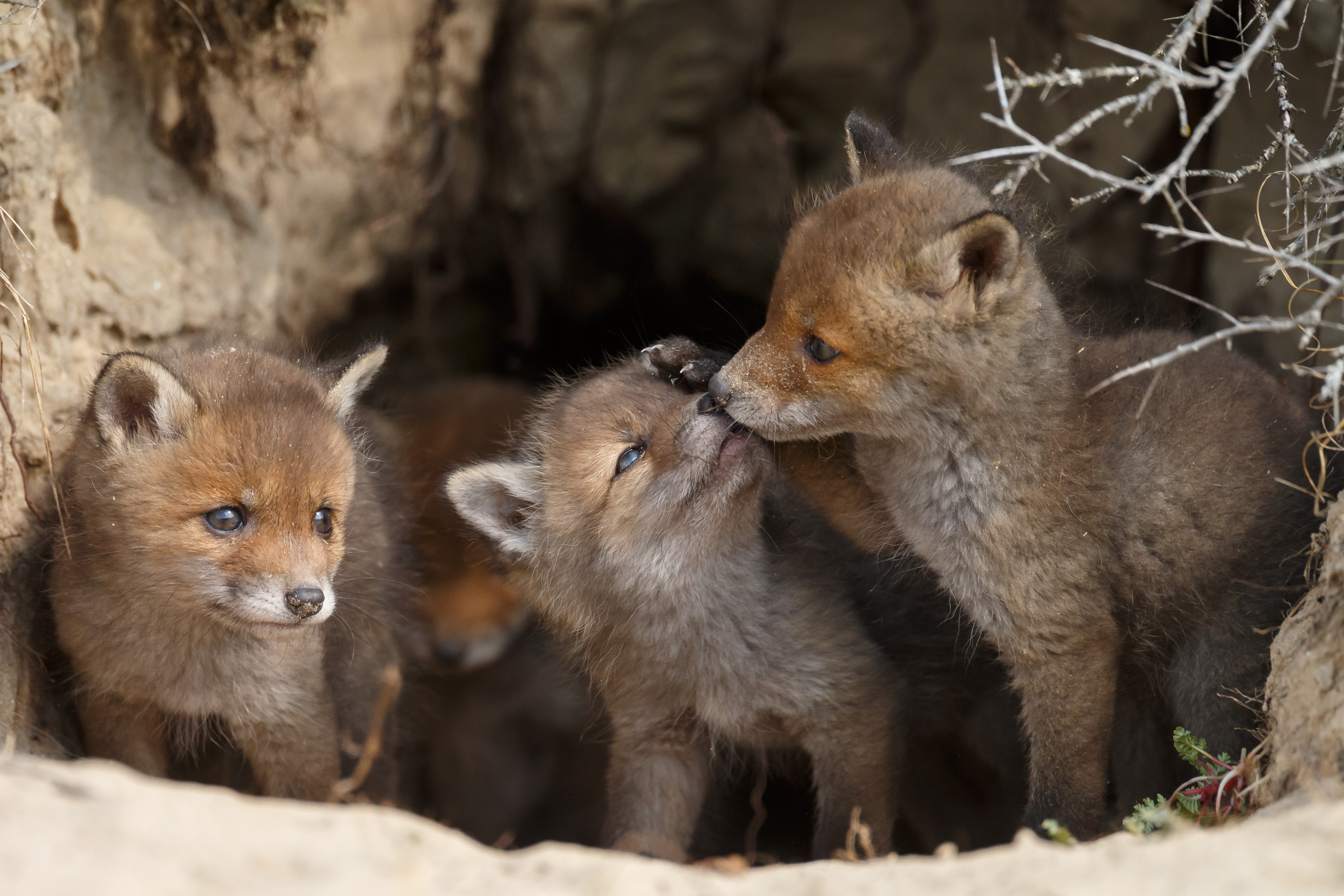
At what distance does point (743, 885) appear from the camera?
2.37 metres

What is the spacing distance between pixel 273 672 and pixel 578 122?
12.6ft

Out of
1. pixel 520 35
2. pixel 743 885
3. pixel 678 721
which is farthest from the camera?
pixel 520 35

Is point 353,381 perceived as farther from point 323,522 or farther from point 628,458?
point 628,458

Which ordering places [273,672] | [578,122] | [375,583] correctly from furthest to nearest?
[578,122]
[375,583]
[273,672]

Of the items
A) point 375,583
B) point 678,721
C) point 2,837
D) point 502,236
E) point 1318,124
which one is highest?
point 1318,124

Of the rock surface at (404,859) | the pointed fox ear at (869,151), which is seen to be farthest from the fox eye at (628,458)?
the rock surface at (404,859)

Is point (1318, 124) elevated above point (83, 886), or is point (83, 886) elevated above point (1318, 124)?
point (1318, 124)

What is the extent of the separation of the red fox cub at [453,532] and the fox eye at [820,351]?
2.38 m

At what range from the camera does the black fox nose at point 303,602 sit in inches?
134

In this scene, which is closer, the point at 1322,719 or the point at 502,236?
the point at 1322,719

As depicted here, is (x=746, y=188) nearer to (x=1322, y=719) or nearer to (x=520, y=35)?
(x=520, y=35)

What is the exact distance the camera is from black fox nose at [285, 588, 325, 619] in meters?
3.41

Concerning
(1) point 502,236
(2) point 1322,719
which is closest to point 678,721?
(2) point 1322,719

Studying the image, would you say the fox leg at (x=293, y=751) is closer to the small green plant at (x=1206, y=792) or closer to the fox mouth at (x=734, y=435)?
the fox mouth at (x=734, y=435)
